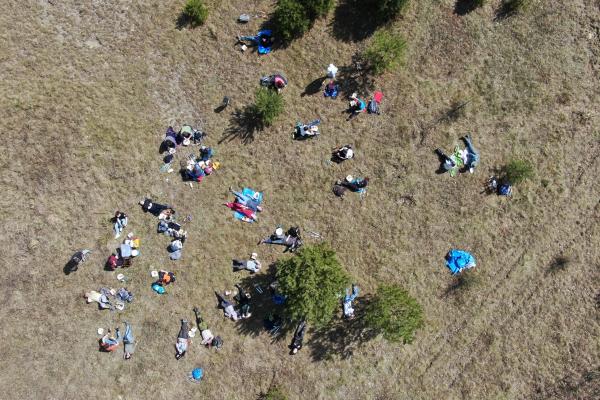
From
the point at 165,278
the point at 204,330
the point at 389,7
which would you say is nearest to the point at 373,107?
the point at 389,7

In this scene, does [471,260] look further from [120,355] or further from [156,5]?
[156,5]

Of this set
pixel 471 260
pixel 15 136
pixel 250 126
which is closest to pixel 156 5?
pixel 250 126

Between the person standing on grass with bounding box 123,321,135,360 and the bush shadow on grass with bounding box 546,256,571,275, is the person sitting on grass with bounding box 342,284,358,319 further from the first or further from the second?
the person standing on grass with bounding box 123,321,135,360

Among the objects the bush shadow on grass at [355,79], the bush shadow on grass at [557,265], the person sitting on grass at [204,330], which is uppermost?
the bush shadow on grass at [355,79]

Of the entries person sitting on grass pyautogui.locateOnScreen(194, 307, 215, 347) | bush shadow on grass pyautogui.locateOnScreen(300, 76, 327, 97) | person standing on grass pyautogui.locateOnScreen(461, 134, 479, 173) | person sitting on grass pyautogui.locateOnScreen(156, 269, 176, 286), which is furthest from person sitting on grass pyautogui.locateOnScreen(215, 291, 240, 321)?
person standing on grass pyautogui.locateOnScreen(461, 134, 479, 173)

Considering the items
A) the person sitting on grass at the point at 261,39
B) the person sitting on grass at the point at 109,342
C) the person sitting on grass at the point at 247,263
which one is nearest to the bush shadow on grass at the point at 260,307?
the person sitting on grass at the point at 247,263

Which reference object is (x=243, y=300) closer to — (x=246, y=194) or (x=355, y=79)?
(x=246, y=194)

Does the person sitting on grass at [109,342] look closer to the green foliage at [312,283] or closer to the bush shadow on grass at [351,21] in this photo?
the green foliage at [312,283]
